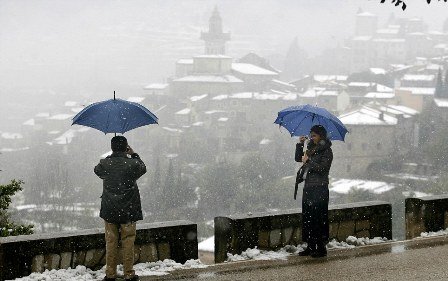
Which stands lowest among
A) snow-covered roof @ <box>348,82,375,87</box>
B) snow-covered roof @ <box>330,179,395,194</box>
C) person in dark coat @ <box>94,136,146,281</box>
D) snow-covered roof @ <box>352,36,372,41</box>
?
snow-covered roof @ <box>330,179,395,194</box>

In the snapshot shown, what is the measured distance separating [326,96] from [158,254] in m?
65.9

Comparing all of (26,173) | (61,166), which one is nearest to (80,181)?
(61,166)

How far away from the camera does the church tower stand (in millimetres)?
95625

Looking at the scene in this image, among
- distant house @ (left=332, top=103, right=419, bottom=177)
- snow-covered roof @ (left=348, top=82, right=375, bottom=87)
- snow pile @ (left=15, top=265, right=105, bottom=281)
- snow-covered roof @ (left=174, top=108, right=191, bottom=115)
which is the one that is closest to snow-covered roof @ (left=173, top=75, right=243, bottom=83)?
snow-covered roof @ (left=174, top=108, right=191, bottom=115)

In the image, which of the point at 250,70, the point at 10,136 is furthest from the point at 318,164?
the point at 10,136

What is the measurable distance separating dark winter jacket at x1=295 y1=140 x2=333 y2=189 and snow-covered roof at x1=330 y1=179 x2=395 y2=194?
37064 millimetres

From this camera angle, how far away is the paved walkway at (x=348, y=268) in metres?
5.62

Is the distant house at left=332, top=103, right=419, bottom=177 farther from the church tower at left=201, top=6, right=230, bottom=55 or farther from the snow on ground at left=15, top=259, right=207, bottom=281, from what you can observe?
the snow on ground at left=15, top=259, right=207, bottom=281

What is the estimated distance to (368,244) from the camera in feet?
23.2

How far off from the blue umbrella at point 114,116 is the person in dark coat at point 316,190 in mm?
1541

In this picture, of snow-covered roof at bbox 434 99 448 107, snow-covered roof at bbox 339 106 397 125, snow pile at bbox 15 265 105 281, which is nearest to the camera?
snow pile at bbox 15 265 105 281

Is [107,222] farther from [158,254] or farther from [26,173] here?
[26,173]

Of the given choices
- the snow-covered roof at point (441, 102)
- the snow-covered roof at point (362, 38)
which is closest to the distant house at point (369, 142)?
the snow-covered roof at point (441, 102)

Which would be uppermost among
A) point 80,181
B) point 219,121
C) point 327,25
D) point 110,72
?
Answer: point 327,25
